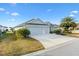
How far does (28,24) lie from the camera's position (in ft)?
9.48

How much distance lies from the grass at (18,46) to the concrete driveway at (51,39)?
0.07m

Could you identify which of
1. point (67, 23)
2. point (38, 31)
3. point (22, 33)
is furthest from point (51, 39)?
point (22, 33)

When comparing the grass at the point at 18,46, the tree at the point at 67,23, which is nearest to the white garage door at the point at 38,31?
the grass at the point at 18,46

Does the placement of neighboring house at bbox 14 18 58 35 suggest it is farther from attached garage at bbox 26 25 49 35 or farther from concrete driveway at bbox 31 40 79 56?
concrete driveway at bbox 31 40 79 56

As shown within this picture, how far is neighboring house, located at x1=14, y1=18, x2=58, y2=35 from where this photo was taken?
287 centimetres

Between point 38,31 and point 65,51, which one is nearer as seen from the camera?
point 65,51

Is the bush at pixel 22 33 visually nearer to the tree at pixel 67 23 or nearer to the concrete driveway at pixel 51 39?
the concrete driveway at pixel 51 39

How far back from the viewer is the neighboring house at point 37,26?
2875mm

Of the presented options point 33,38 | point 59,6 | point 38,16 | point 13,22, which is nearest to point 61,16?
point 59,6

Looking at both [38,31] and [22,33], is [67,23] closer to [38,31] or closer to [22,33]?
[38,31]

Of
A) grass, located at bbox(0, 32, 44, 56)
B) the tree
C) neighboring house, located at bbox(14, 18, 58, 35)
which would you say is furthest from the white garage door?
the tree

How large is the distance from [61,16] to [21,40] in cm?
67

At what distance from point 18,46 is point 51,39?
19.3 inches

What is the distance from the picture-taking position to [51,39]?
2.92m
